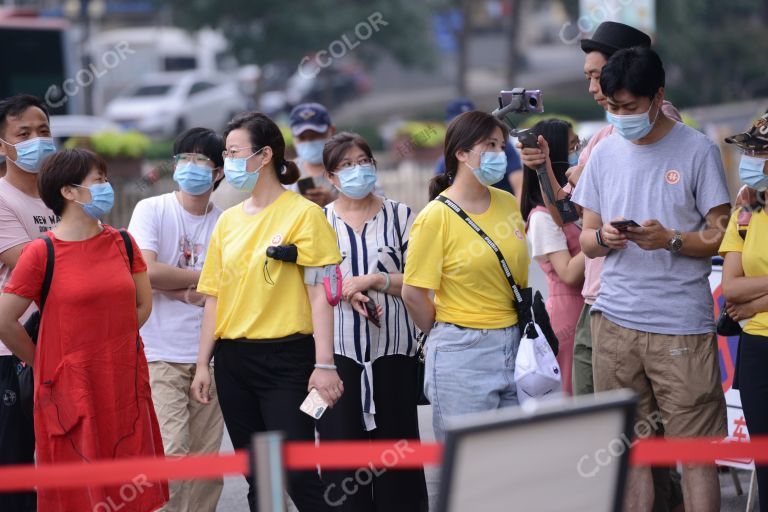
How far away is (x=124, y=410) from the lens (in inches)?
188

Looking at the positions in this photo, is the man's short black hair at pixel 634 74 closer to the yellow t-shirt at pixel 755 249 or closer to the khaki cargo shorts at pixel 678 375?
the yellow t-shirt at pixel 755 249

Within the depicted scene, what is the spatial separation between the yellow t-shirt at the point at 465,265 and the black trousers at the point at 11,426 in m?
1.81

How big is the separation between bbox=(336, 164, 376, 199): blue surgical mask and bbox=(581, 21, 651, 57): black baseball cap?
1.18 metres

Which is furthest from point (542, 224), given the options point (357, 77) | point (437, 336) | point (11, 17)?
point (357, 77)

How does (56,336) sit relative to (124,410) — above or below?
above

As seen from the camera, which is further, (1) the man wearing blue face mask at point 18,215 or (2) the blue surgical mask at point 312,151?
(2) the blue surgical mask at point 312,151

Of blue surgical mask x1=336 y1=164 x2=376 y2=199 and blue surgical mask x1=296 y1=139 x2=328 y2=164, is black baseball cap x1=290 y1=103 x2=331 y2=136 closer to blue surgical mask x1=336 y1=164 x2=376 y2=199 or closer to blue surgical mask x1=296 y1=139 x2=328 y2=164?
blue surgical mask x1=296 y1=139 x2=328 y2=164

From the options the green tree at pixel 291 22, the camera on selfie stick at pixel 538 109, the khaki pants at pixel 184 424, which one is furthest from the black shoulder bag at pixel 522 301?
the green tree at pixel 291 22

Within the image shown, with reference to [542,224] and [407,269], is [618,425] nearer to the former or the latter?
[407,269]

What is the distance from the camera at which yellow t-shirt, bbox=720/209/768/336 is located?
437 centimetres

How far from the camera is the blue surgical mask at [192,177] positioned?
18.3ft

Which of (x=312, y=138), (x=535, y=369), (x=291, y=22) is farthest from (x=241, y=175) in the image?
(x=291, y=22)

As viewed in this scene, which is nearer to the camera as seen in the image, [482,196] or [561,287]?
[482,196]

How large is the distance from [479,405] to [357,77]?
3580 cm
